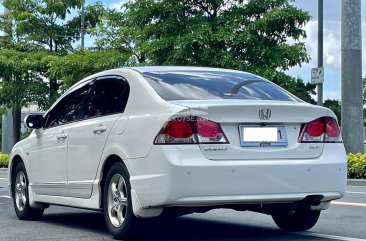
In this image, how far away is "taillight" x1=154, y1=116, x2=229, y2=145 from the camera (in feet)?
20.9

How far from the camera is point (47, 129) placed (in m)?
8.66

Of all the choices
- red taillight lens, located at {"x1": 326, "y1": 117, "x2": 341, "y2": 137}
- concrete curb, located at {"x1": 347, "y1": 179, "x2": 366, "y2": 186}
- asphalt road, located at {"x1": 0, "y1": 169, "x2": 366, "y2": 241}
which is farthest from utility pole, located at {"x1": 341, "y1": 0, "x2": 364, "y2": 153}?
red taillight lens, located at {"x1": 326, "y1": 117, "x2": 341, "y2": 137}

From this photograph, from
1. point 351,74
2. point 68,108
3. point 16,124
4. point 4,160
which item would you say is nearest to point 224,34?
point 351,74

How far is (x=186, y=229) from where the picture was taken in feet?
26.1

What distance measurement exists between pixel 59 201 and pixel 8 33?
28485mm

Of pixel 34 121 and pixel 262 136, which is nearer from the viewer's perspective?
pixel 262 136

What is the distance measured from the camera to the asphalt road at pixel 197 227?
733cm

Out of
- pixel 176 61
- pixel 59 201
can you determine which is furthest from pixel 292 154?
pixel 176 61

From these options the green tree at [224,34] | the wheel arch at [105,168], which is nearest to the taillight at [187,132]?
the wheel arch at [105,168]

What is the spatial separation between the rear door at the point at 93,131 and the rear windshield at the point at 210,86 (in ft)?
1.25

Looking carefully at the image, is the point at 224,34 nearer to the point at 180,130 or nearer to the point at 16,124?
the point at 16,124

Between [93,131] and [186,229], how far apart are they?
1386 millimetres

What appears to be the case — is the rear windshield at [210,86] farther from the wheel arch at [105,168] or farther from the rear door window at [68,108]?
the rear door window at [68,108]

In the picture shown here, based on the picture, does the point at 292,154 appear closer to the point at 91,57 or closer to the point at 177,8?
the point at 177,8
